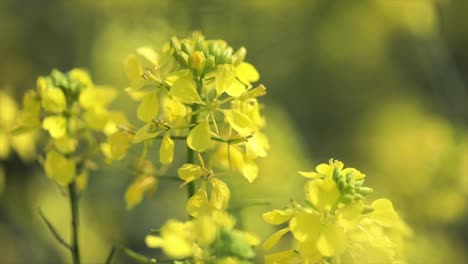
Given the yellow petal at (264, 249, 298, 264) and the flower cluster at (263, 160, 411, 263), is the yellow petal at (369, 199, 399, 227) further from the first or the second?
the yellow petal at (264, 249, 298, 264)

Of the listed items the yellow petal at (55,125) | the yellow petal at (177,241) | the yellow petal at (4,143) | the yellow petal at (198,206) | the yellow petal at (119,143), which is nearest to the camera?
the yellow petal at (177,241)

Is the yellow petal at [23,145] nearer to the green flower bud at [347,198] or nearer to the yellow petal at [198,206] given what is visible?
the yellow petal at [198,206]

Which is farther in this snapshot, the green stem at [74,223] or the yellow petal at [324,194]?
the green stem at [74,223]

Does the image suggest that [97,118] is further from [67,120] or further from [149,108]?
[149,108]

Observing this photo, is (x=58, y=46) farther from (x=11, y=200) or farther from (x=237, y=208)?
(x=237, y=208)

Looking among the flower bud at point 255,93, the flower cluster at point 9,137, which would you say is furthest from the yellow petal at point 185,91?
the flower cluster at point 9,137

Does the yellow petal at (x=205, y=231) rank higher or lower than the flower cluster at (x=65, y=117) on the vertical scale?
lower

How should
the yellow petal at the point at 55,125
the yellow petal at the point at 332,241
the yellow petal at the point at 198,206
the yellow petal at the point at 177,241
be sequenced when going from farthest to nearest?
the yellow petal at the point at 55,125, the yellow petal at the point at 198,206, the yellow petal at the point at 332,241, the yellow petal at the point at 177,241

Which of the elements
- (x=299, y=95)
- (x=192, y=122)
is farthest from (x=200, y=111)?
(x=299, y=95)
